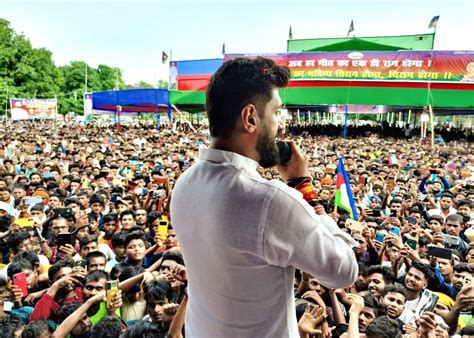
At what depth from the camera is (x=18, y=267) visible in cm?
341

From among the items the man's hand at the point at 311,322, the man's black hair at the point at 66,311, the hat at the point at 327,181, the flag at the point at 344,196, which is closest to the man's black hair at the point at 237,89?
the man's hand at the point at 311,322

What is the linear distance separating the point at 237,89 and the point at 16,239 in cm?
378

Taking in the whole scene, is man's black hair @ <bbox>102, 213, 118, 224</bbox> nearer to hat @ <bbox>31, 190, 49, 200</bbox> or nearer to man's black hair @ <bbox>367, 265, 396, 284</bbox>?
hat @ <bbox>31, 190, 49, 200</bbox>

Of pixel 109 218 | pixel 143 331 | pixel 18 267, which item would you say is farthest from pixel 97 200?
pixel 143 331

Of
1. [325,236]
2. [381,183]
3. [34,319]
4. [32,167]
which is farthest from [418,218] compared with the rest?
[32,167]

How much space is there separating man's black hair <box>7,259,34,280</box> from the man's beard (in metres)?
2.98

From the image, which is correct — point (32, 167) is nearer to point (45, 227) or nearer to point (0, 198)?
point (0, 198)

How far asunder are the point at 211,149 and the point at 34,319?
240 cm

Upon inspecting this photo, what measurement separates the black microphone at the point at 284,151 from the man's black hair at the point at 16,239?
11.9 ft

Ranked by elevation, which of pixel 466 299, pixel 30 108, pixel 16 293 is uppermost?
pixel 30 108

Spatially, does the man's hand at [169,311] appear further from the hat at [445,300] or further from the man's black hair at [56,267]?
the hat at [445,300]

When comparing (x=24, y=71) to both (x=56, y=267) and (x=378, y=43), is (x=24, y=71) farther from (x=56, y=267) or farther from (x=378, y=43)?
(x=56, y=267)

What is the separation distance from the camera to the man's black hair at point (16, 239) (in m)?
4.06

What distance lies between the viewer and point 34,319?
2.86 m
